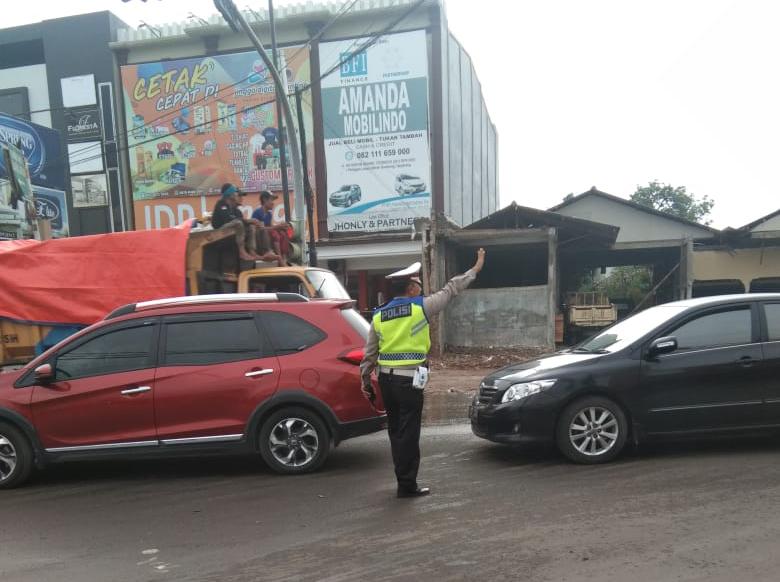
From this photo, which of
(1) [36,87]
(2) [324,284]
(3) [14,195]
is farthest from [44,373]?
(1) [36,87]

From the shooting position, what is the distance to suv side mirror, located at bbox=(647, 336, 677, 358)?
5.41 meters

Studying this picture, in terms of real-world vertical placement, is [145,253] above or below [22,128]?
below

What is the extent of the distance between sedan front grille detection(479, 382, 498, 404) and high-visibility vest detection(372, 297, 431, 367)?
1.18 m

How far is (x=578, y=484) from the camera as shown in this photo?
Answer: 4.79m

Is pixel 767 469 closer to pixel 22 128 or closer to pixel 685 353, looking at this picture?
pixel 685 353

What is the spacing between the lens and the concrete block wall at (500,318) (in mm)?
15180

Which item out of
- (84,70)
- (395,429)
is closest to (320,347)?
(395,429)

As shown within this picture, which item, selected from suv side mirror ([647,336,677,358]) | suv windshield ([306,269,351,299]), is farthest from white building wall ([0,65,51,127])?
suv side mirror ([647,336,677,358])

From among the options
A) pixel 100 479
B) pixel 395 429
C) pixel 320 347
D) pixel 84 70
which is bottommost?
pixel 100 479

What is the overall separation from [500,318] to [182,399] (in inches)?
435

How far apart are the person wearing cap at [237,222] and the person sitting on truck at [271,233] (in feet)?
0.93

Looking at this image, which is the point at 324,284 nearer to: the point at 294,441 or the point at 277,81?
the point at 294,441

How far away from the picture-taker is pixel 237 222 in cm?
802

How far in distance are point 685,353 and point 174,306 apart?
474 cm
